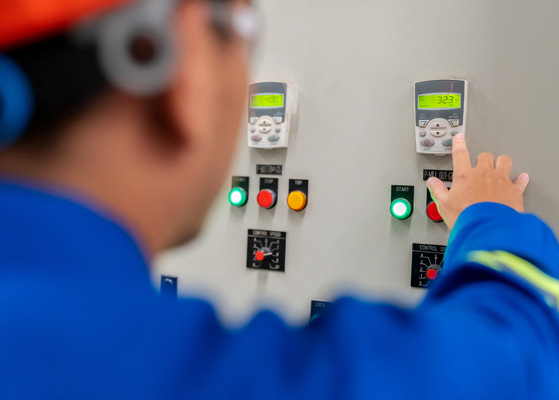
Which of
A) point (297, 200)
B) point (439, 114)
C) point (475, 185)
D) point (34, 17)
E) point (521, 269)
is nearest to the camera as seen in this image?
point (34, 17)

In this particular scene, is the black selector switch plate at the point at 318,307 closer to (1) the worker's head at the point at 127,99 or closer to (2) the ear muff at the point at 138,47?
(1) the worker's head at the point at 127,99

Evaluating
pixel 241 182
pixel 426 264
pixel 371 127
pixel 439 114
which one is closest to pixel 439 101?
pixel 439 114

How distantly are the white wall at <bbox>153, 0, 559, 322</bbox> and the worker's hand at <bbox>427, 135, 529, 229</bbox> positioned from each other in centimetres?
5

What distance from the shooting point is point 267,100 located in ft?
3.74

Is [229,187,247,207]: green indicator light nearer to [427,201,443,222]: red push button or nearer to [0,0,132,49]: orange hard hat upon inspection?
[427,201,443,222]: red push button

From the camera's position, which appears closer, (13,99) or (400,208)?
(13,99)

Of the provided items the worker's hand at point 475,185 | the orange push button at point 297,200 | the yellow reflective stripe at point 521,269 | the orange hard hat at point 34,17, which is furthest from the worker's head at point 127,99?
the orange push button at point 297,200

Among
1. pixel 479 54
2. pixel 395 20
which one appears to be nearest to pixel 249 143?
pixel 395 20

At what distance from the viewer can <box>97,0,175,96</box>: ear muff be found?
12.0 inches

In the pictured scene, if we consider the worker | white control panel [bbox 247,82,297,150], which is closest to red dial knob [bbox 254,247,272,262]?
white control panel [bbox 247,82,297,150]

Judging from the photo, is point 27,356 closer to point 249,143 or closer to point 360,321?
point 360,321

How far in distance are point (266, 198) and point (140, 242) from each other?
79 cm

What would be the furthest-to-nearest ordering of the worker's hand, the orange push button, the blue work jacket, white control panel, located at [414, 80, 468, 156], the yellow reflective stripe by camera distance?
the orange push button, white control panel, located at [414, 80, 468, 156], the worker's hand, the yellow reflective stripe, the blue work jacket

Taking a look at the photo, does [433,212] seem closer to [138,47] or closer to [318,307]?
[318,307]
